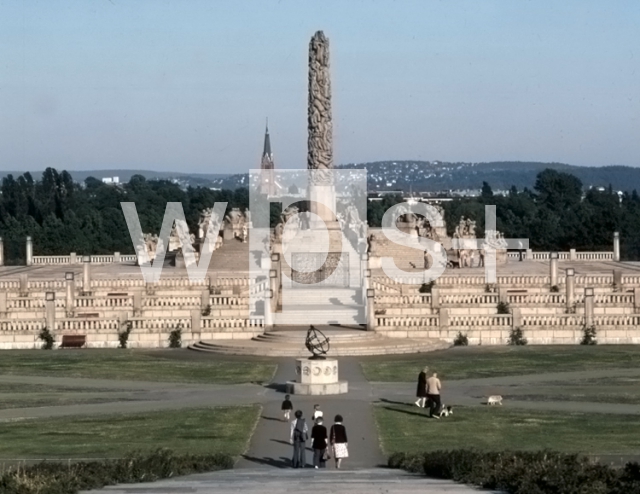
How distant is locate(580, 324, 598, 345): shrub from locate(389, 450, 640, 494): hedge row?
2522 cm

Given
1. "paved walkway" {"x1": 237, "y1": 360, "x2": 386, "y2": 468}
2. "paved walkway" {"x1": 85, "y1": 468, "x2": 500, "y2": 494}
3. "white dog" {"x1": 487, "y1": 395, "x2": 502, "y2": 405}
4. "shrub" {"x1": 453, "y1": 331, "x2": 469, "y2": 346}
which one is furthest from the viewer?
"shrub" {"x1": 453, "y1": 331, "x2": 469, "y2": 346}

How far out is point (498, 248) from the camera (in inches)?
3019

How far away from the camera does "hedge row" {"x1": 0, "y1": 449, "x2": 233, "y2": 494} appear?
63.2ft

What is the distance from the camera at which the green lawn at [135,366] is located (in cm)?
3912

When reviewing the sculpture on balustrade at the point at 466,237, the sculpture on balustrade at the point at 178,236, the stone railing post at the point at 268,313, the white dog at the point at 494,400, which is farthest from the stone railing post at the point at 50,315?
the sculpture on balustrade at the point at 466,237

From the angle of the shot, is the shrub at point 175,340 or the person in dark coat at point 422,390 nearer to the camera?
the person in dark coat at point 422,390

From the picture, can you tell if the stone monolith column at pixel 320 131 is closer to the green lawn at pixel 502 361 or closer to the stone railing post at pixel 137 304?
the stone railing post at pixel 137 304

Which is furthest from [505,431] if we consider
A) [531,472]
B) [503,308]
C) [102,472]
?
[503,308]

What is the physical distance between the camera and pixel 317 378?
34812 millimetres

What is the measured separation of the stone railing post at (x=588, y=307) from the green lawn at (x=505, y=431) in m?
17.3

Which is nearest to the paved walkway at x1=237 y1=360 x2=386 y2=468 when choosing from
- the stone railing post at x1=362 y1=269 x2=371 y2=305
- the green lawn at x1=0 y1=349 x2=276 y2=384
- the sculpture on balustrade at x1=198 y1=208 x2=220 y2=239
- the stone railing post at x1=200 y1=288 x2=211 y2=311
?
the green lawn at x1=0 y1=349 x2=276 y2=384

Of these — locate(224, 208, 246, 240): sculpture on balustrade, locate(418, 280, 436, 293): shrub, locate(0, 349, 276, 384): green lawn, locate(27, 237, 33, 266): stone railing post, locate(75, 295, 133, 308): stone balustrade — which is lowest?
locate(0, 349, 276, 384): green lawn

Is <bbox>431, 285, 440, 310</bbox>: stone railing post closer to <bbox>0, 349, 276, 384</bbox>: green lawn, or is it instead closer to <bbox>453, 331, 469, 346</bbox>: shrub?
<bbox>453, 331, 469, 346</bbox>: shrub

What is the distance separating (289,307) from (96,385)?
666 inches
